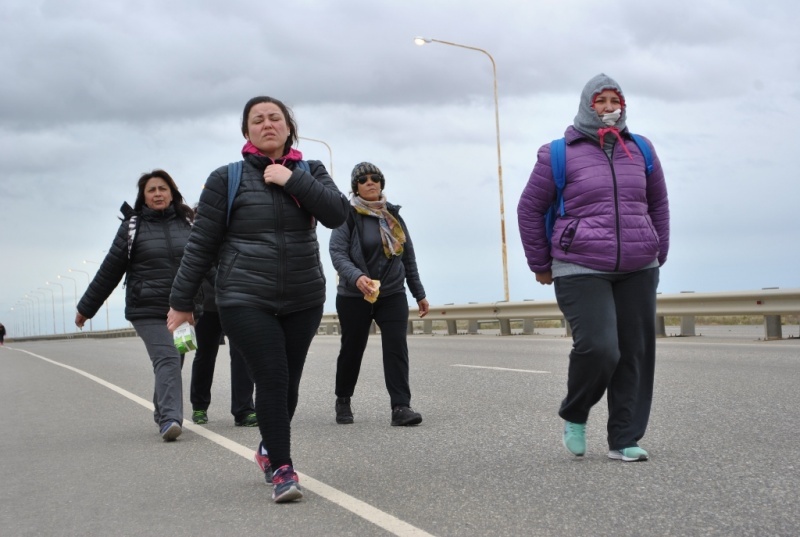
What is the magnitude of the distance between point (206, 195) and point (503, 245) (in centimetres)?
2344

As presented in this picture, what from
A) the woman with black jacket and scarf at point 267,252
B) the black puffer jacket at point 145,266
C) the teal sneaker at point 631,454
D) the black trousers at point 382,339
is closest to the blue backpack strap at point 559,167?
the woman with black jacket and scarf at point 267,252

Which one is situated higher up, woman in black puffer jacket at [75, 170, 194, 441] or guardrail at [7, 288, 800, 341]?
woman in black puffer jacket at [75, 170, 194, 441]

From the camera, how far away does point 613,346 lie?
209 inches

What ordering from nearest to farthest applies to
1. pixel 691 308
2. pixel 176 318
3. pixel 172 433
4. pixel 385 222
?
pixel 176 318 < pixel 172 433 < pixel 385 222 < pixel 691 308

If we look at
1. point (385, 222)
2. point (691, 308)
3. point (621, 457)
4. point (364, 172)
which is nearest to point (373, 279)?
point (385, 222)

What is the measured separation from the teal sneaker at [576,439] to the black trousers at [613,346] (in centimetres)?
4

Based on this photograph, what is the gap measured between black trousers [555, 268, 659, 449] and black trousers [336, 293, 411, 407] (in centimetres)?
228

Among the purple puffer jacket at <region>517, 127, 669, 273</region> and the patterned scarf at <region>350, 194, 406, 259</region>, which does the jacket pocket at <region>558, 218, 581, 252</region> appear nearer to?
the purple puffer jacket at <region>517, 127, 669, 273</region>

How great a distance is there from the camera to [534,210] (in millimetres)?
5496

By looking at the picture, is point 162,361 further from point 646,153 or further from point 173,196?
point 646,153

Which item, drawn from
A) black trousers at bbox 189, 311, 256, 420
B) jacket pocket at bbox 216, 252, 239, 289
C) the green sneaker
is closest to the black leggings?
jacket pocket at bbox 216, 252, 239, 289

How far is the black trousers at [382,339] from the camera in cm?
767

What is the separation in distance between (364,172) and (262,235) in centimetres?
273

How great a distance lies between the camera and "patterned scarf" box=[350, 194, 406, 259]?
7648 mm
